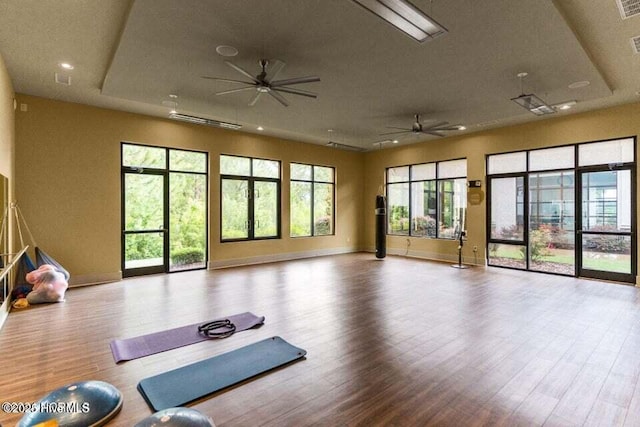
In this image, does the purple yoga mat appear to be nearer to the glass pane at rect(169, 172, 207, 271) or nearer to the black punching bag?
the glass pane at rect(169, 172, 207, 271)

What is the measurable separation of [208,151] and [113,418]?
6381 mm

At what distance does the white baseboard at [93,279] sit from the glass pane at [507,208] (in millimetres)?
8850

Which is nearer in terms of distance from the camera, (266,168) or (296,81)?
(296,81)

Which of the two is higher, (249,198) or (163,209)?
(249,198)

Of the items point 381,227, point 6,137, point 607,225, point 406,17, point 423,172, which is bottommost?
point 381,227

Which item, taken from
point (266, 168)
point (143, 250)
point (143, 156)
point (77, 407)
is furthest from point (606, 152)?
point (143, 250)

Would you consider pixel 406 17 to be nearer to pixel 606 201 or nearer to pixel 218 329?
pixel 218 329

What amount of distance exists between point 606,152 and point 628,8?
438cm

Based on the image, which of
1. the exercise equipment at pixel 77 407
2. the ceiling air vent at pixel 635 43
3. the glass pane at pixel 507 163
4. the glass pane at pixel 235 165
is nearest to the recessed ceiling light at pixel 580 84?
the ceiling air vent at pixel 635 43

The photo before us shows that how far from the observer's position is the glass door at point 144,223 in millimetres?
6789

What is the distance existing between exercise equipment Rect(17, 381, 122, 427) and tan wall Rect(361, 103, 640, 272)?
8270mm

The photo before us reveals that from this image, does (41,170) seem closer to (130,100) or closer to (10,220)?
(10,220)

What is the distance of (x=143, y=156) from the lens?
696cm

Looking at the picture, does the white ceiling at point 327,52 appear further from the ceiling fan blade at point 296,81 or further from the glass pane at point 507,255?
the glass pane at point 507,255
